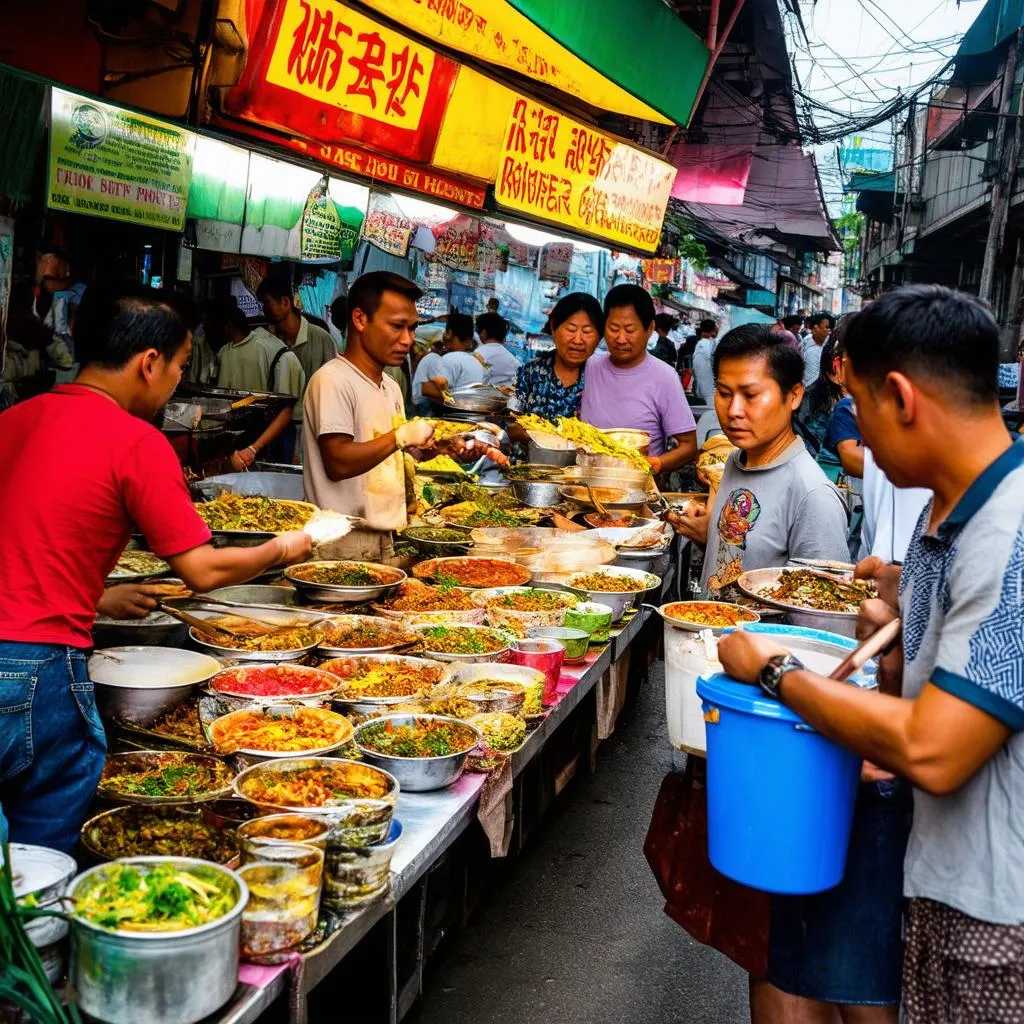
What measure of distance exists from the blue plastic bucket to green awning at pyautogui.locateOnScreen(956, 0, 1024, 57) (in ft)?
65.8

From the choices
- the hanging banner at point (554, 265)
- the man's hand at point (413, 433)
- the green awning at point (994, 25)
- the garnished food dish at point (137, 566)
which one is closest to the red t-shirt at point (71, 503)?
the garnished food dish at point (137, 566)

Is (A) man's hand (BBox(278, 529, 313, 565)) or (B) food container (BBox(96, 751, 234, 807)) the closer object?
(B) food container (BBox(96, 751, 234, 807))

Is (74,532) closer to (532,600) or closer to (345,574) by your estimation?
(345,574)

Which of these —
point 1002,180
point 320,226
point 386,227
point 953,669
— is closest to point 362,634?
point 953,669

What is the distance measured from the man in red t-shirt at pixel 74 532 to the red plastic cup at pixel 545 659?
131 cm

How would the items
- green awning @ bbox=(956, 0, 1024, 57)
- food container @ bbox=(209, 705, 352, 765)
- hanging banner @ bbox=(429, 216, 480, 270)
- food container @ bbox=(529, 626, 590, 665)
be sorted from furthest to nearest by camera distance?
green awning @ bbox=(956, 0, 1024, 57), hanging banner @ bbox=(429, 216, 480, 270), food container @ bbox=(529, 626, 590, 665), food container @ bbox=(209, 705, 352, 765)

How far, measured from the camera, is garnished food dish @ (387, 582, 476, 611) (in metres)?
A: 4.24

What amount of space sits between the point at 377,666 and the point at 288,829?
1.27 meters

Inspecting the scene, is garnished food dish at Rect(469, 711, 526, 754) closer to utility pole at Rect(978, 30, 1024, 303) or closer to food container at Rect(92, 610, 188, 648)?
food container at Rect(92, 610, 188, 648)

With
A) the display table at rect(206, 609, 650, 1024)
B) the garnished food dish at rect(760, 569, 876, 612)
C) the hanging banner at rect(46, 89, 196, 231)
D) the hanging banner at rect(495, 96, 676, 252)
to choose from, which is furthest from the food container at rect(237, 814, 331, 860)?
the hanging banner at rect(495, 96, 676, 252)

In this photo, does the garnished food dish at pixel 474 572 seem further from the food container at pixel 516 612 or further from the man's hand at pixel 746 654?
the man's hand at pixel 746 654

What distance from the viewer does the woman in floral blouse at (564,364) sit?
7.39 m

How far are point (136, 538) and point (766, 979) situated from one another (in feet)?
10.6

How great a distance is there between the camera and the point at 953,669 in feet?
5.62
